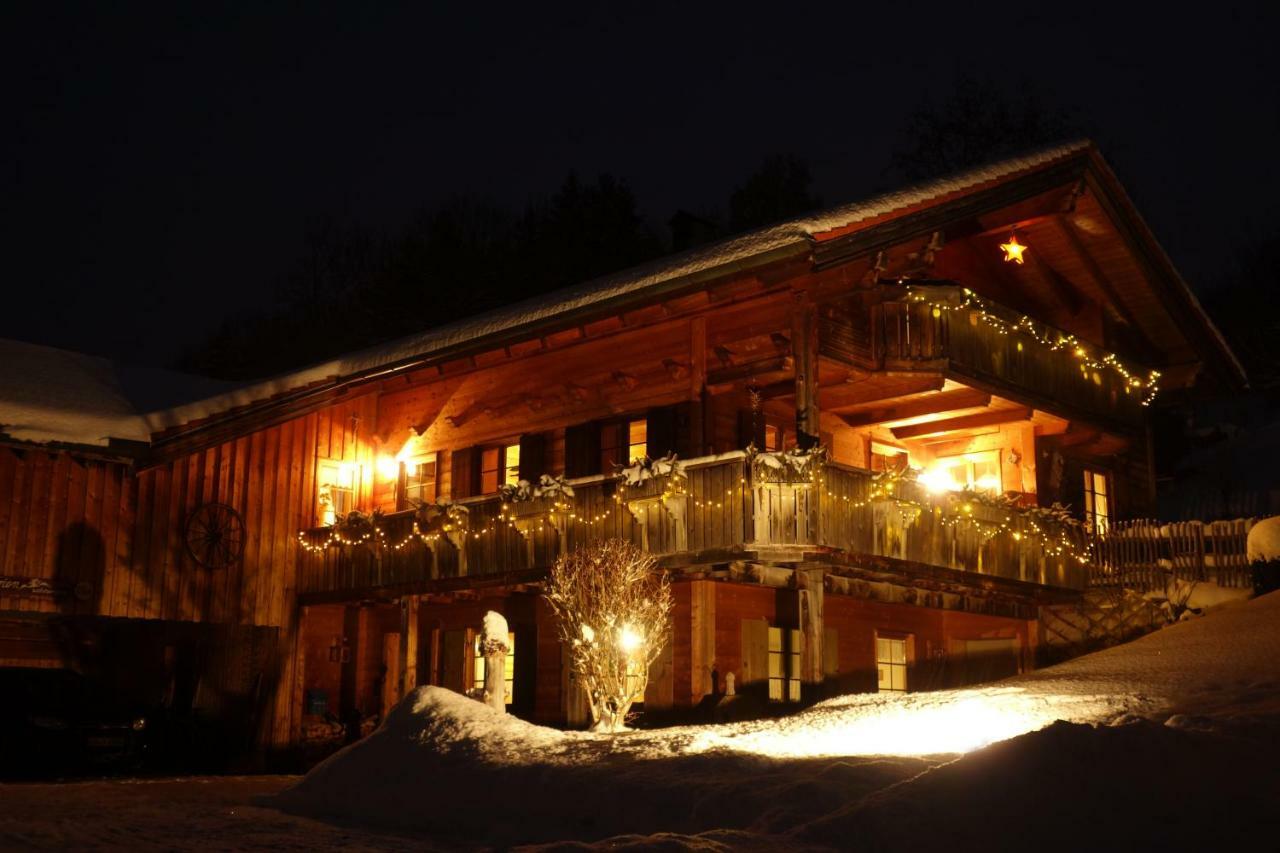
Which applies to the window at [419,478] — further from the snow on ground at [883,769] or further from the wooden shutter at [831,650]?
the snow on ground at [883,769]

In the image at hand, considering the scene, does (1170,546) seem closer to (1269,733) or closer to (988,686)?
(988,686)

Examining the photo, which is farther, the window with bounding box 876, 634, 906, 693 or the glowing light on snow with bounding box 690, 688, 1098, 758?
the window with bounding box 876, 634, 906, 693

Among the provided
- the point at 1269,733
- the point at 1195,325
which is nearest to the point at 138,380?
the point at 1195,325

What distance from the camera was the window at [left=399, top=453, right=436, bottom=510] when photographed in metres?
27.9

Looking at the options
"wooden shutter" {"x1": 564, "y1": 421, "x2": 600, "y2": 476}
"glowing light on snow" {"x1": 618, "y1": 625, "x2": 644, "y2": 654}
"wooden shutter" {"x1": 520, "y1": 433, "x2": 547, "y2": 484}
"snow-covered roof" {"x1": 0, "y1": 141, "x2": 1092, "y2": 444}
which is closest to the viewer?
"glowing light on snow" {"x1": 618, "y1": 625, "x2": 644, "y2": 654}

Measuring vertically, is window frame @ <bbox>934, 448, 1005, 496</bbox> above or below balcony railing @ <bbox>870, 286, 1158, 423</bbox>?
below

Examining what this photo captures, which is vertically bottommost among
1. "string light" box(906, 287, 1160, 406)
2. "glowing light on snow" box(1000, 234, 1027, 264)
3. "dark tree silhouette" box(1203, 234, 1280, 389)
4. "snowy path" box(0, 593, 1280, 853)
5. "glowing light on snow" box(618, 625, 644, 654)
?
"snowy path" box(0, 593, 1280, 853)

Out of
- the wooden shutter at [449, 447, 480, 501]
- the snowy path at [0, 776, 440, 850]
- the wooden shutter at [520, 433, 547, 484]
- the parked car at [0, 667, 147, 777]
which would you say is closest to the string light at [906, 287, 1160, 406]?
the wooden shutter at [520, 433, 547, 484]

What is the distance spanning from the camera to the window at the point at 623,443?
24.3 meters

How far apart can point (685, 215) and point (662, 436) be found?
9277 mm

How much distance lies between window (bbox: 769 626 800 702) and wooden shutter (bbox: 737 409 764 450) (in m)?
3.17

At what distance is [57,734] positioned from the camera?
21.0 meters

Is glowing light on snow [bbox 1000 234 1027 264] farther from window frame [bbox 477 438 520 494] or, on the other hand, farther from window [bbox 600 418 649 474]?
window frame [bbox 477 438 520 494]

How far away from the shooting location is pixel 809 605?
2006 cm
